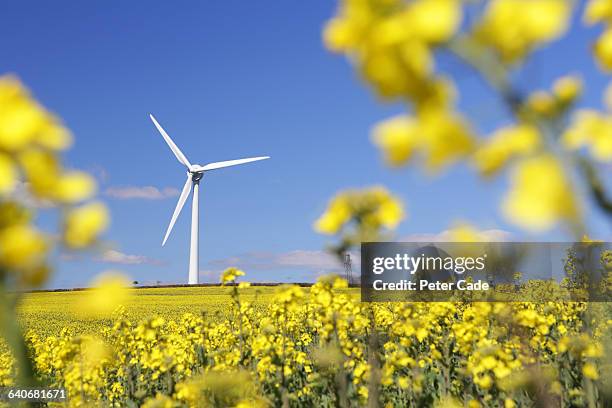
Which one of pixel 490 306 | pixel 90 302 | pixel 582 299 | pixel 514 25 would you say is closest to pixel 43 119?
pixel 90 302

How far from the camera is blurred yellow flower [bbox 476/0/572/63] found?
84 centimetres

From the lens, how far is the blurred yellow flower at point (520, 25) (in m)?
0.84

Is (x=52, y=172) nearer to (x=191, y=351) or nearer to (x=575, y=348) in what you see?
(x=575, y=348)

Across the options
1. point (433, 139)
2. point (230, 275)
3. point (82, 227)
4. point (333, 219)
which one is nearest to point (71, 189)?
point (82, 227)

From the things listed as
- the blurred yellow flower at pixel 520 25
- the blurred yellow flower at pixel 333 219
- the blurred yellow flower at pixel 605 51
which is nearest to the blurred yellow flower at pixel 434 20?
the blurred yellow flower at pixel 520 25

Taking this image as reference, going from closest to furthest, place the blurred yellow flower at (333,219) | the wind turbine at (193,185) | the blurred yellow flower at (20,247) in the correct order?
the blurred yellow flower at (20,247), the blurred yellow flower at (333,219), the wind turbine at (193,185)

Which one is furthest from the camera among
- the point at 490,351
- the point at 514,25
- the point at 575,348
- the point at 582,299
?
the point at 582,299

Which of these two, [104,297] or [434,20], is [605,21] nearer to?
[434,20]

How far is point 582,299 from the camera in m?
9.76

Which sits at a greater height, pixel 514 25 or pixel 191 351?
pixel 514 25

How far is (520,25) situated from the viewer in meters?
0.88

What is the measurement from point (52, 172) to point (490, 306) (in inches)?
212

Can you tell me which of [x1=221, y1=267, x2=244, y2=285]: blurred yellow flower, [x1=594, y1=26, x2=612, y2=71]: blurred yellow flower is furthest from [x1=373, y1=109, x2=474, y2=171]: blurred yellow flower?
[x1=221, y1=267, x2=244, y2=285]: blurred yellow flower

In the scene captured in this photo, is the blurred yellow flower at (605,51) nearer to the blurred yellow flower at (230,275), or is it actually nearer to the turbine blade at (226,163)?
the blurred yellow flower at (230,275)
